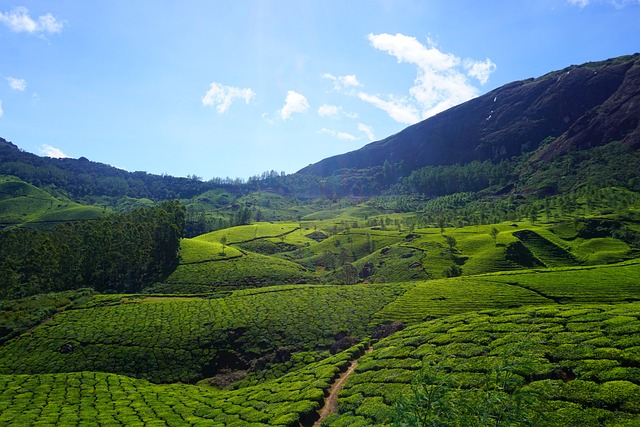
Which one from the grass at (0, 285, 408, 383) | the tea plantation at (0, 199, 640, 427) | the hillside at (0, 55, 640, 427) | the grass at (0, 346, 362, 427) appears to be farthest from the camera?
the grass at (0, 285, 408, 383)

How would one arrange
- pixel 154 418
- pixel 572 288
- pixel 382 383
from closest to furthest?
pixel 382 383 < pixel 154 418 < pixel 572 288

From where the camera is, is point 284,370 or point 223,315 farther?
point 223,315


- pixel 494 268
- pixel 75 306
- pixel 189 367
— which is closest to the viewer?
pixel 189 367

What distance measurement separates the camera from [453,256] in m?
143

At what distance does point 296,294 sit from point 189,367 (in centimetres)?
3508

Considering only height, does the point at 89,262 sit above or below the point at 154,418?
above

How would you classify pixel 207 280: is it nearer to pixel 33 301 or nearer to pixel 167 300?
pixel 167 300

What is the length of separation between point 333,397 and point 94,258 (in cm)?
12242

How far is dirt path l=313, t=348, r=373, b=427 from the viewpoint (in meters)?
41.8

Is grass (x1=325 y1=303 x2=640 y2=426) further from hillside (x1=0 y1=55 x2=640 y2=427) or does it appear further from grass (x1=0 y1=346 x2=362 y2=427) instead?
grass (x1=0 y1=346 x2=362 y2=427)

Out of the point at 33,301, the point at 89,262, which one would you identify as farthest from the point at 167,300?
the point at 89,262

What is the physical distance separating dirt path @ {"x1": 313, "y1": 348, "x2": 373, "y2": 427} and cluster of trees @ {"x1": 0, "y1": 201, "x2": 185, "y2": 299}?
100102mm

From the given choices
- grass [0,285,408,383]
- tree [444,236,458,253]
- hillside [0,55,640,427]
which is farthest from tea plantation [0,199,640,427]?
tree [444,236,458,253]

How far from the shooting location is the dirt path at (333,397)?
41838 mm
